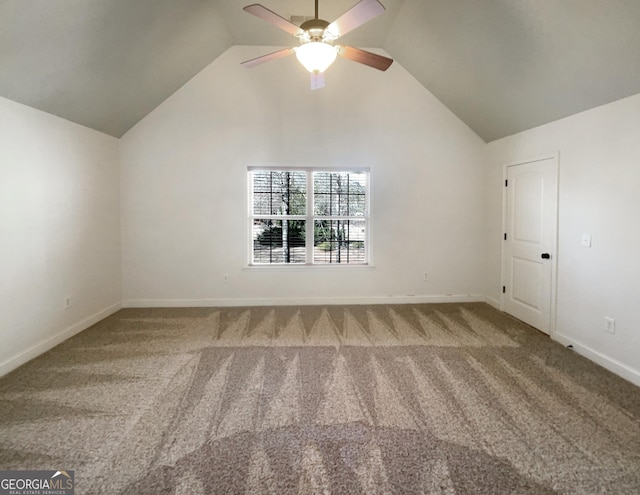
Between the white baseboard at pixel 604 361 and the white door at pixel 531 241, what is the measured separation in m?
0.26

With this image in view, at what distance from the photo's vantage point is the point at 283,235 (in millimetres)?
A: 4473

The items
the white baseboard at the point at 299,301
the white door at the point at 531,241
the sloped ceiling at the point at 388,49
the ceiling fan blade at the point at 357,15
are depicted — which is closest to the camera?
the ceiling fan blade at the point at 357,15

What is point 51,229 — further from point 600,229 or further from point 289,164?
point 600,229

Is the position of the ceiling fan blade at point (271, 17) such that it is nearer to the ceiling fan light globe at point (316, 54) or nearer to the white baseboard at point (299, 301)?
the ceiling fan light globe at point (316, 54)

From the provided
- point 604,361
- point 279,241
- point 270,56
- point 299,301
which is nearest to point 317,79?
point 270,56

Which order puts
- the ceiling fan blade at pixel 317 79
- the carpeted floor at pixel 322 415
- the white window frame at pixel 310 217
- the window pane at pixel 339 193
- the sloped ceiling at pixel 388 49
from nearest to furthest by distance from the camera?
the carpeted floor at pixel 322 415, the sloped ceiling at pixel 388 49, the ceiling fan blade at pixel 317 79, the white window frame at pixel 310 217, the window pane at pixel 339 193

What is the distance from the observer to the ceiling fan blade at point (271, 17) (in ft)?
6.25

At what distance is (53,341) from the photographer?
306 cm

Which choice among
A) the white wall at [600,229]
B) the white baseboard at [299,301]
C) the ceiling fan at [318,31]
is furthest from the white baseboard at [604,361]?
the ceiling fan at [318,31]

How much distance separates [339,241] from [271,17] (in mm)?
2957

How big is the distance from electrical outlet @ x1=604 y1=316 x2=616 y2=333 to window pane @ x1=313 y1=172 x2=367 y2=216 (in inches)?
114

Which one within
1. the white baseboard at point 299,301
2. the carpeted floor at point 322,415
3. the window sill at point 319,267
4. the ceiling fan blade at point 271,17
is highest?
the ceiling fan blade at point 271,17

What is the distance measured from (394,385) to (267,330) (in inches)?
64.6

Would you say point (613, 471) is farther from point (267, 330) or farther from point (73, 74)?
point (73, 74)
